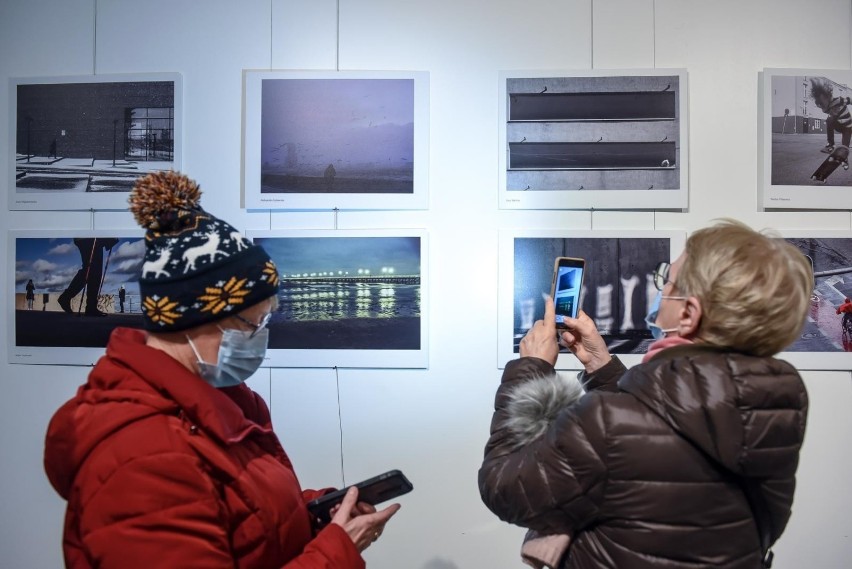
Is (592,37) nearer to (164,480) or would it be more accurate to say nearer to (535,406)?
(535,406)

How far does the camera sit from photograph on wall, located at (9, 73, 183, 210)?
1.98m

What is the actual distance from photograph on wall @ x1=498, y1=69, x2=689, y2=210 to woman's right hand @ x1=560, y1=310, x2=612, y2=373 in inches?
21.2

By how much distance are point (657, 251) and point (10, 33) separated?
98.8 inches

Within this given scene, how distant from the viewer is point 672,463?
0.95 metres

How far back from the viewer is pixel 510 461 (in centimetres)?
106

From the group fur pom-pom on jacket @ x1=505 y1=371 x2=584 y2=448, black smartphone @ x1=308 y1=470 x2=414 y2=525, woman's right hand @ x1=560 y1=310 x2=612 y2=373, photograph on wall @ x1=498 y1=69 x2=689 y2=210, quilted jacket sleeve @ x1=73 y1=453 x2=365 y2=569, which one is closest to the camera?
quilted jacket sleeve @ x1=73 y1=453 x2=365 y2=569

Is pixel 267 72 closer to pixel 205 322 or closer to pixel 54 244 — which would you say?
pixel 54 244

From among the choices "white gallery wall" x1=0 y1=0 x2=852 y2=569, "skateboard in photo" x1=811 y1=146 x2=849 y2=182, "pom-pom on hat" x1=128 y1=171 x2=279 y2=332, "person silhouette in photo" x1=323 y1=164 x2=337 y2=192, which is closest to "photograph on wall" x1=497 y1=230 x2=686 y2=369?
"white gallery wall" x1=0 y1=0 x2=852 y2=569

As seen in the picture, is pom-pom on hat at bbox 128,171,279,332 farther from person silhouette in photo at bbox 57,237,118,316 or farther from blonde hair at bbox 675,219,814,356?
person silhouette in photo at bbox 57,237,118,316

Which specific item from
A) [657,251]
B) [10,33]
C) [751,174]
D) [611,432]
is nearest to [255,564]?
Answer: [611,432]

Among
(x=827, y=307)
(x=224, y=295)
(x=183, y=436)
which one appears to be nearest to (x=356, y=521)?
(x=183, y=436)

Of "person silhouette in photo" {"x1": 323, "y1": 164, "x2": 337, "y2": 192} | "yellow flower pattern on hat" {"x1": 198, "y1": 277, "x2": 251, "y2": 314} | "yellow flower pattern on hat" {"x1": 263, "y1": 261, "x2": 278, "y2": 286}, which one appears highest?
"person silhouette in photo" {"x1": 323, "y1": 164, "x2": 337, "y2": 192}

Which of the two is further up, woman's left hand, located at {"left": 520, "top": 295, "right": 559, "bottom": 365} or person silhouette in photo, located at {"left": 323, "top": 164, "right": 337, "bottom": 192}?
person silhouette in photo, located at {"left": 323, "top": 164, "right": 337, "bottom": 192}

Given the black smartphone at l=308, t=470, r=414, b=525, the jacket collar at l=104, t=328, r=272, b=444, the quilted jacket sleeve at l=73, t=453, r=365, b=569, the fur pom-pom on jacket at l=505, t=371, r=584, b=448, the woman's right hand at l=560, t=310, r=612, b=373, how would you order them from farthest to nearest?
the woman's right hand at l=560, t=310, r=612, b=373 → the black smartphone at l=308, t=470, r=414, b=525 → the fur pom-pom on jacket at l=505, t=371, r=584, b=448 → the jacket collar at l=104, t=328, r=272, b=444 → the quilted jacket sleeve at l=73, t=453, r=365, b=569
